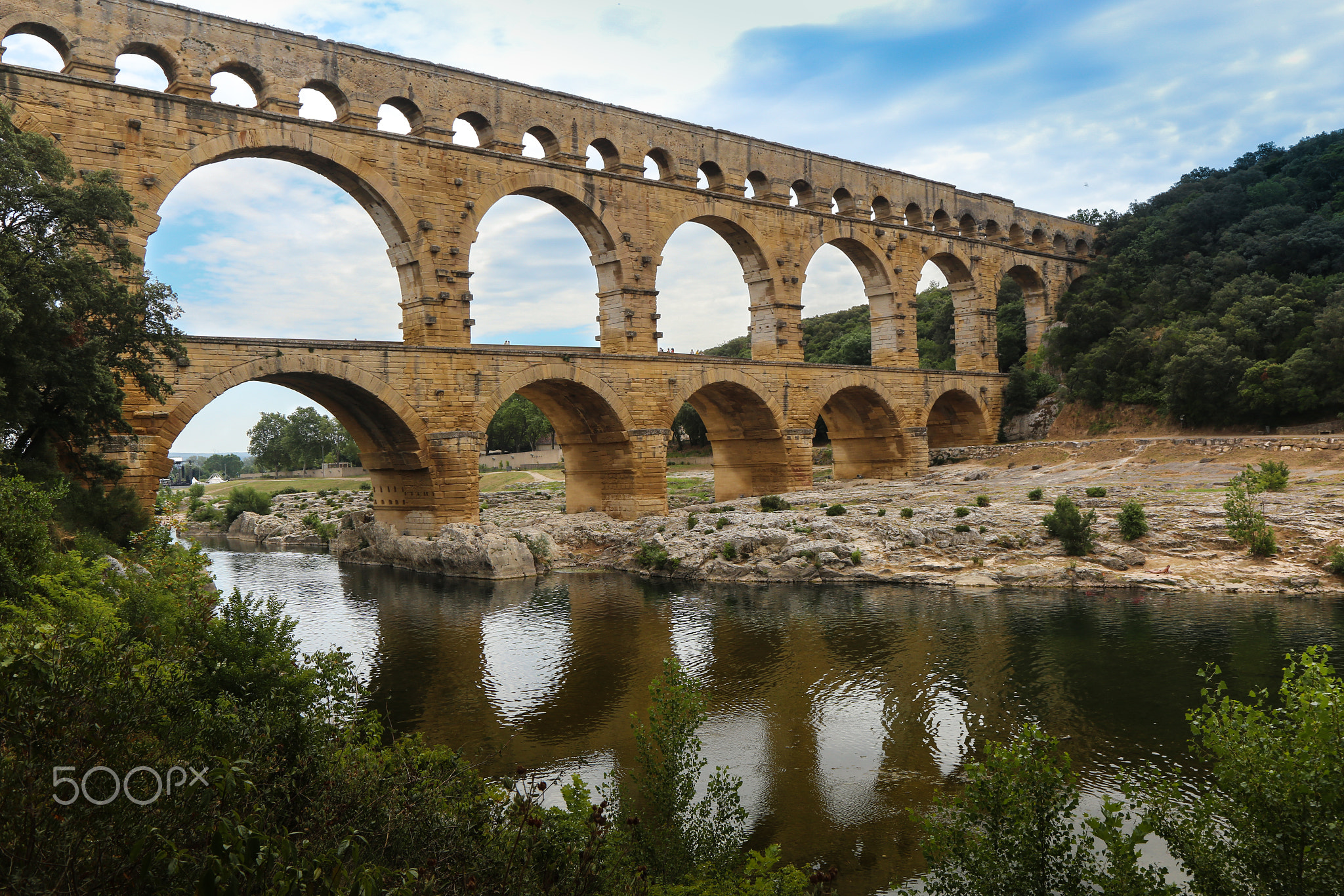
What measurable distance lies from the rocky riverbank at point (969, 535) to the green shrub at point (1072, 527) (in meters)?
0.23

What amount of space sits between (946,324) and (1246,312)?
1904cm

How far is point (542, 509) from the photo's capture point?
31.5 metres

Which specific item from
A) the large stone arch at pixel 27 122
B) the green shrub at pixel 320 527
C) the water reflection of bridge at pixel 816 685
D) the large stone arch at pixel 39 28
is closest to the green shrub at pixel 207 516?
the green shrub at pixel 320 527

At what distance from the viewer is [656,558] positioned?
22812mm

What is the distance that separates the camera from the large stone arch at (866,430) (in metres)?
32.9

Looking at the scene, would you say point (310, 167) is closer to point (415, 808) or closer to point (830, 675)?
point (830, 675)

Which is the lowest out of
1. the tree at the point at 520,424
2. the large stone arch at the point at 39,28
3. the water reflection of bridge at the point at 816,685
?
the water reflection of bridge at the point at 816,685

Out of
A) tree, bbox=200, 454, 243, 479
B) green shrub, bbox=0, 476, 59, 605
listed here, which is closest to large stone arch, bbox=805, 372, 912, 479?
green shrub, bbox=0, 476, 59, 605

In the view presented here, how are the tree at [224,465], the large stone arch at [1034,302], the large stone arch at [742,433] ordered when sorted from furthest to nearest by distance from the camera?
the tree at [224,465], the large stone arch at [1034,302], the large stone arch at [742,433]

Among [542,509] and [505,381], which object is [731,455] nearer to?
[542,509]

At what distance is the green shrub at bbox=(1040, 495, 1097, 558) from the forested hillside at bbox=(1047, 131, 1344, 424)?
14722 mm

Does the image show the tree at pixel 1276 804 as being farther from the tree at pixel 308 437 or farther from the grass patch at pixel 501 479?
the tree at pixel 308 437

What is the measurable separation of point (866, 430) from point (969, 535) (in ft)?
44.6

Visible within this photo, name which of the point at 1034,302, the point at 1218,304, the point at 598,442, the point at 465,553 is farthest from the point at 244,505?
the point at 1218,304
